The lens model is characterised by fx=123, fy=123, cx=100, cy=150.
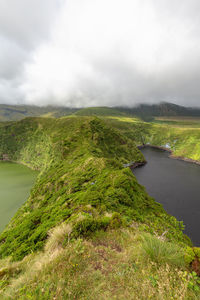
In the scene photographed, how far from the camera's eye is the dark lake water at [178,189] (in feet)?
126

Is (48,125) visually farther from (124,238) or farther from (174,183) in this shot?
(124,238)

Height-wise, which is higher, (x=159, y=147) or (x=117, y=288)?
(x=117, y=288)

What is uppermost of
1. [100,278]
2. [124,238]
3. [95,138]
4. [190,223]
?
[100,278]

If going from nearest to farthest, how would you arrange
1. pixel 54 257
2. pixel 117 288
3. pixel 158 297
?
1. pixel 158 297
2. pixel 117 288
3. pixel 54 257

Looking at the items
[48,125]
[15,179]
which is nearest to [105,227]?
[15,179]

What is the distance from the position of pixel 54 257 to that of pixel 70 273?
873mm

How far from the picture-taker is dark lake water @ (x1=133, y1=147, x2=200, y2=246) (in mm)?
38272

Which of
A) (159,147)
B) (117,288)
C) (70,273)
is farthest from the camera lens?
(159,147)

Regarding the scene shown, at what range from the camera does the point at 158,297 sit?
3428mm

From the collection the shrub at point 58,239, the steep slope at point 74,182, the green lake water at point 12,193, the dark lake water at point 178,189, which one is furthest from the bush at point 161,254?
the green lake water at point 12,193

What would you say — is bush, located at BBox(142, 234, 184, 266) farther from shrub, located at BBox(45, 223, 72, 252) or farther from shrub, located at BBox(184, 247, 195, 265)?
shrub, located at BBox(45, 223, 72, 252)

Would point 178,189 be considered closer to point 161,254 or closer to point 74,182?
point 74,182

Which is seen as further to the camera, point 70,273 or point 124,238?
point 124,238

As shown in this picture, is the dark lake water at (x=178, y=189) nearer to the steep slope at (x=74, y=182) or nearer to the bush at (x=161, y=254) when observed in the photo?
the steep slope at (x=74, y=182)
